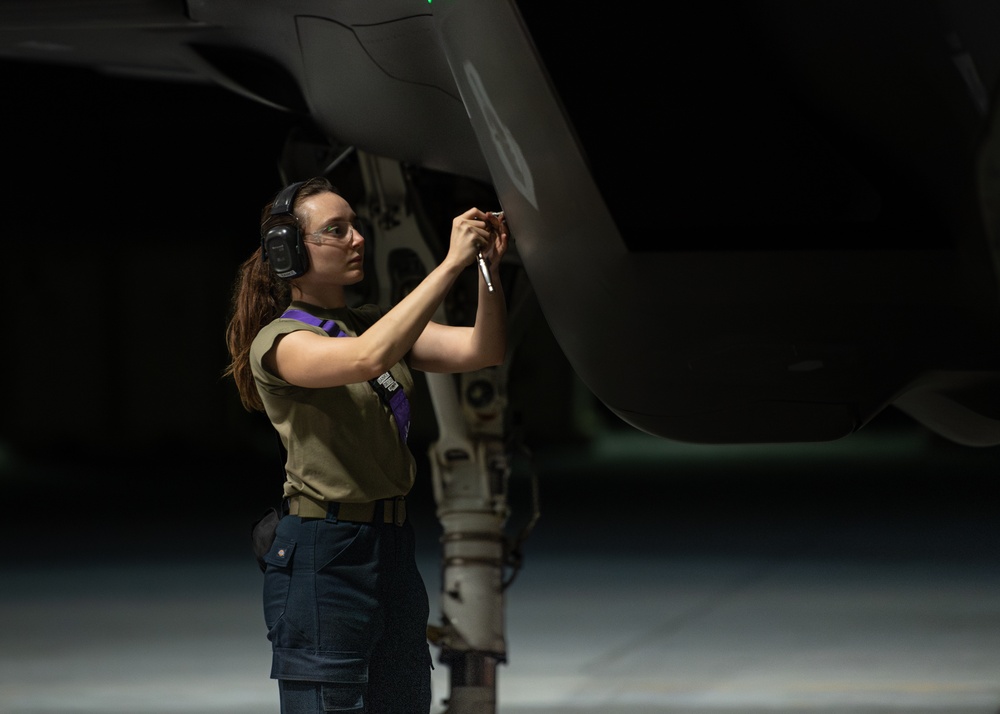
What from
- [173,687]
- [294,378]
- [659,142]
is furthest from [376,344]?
[173,687]

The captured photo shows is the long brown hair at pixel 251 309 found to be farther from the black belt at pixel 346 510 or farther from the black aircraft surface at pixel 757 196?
the black aircraft surface at pixel 757 196

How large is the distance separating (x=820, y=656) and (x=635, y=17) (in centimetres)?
426

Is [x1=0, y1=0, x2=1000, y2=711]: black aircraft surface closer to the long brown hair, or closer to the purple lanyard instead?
the purple lanyard

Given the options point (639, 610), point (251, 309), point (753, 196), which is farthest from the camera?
point (639, 610)

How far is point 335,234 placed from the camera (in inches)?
90.9

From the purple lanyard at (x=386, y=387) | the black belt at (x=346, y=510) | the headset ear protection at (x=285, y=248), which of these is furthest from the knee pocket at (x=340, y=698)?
the headset ear protection at (x=285, y=248)

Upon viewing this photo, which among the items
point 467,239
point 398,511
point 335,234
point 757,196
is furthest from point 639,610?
point 757,196

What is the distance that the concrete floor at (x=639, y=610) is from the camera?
5.08 meters

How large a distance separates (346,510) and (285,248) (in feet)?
1.45

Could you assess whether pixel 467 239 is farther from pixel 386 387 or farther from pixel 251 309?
pixel 251 309

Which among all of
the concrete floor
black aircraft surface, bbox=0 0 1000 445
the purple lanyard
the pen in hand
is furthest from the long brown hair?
the concrete floor

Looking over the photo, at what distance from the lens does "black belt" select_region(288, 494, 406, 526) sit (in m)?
2.27

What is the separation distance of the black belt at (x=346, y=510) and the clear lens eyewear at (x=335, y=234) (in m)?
0.43

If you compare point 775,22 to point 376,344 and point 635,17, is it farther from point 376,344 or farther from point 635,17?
point 376,344
